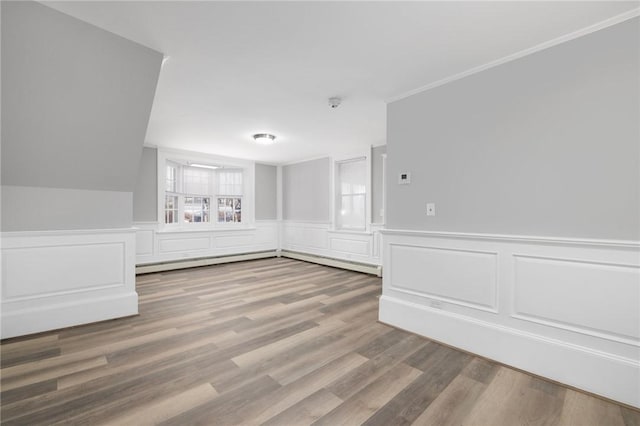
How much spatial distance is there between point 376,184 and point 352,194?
76 cm

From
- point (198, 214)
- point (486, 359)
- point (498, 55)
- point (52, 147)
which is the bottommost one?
point (486, 359)

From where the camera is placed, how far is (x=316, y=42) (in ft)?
6.93

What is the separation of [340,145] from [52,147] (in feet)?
13.4

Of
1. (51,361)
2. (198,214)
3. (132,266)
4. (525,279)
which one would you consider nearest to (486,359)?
(525,279)

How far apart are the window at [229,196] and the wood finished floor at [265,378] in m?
3.85

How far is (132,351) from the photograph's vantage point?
236cm

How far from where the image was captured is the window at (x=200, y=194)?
6127 mm

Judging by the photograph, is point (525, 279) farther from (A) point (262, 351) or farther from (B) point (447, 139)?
(A) point (262, 351)

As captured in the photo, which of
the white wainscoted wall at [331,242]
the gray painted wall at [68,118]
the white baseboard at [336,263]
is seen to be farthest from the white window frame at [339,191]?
the gray painted wall at [68,118]

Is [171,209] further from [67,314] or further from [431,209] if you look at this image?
[431,209]

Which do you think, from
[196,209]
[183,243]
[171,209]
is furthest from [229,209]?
[183,243]

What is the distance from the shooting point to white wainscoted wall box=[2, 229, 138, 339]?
260 centimetres

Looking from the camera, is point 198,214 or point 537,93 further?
point 198,214

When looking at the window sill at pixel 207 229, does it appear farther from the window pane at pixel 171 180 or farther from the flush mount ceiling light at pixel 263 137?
the flush mount ceiling light at pixel 263 137
